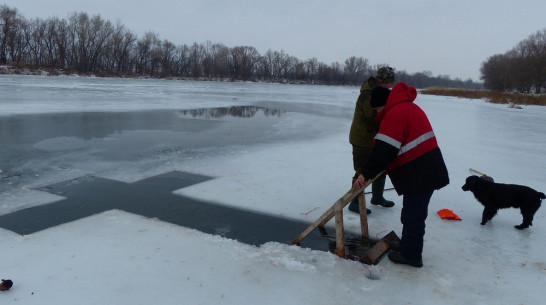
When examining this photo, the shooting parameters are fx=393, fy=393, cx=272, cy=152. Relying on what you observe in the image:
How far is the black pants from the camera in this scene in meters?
3.32

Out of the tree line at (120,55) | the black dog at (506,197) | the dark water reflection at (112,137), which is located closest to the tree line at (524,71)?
the tree line at (120,55)

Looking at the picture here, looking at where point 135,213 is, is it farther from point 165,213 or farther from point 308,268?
point 308,268

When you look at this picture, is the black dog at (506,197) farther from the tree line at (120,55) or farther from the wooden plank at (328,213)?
the tree line at (120,55)

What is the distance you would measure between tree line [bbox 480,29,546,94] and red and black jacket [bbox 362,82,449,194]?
70.1m

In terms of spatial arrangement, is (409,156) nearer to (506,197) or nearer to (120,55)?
(506,197)

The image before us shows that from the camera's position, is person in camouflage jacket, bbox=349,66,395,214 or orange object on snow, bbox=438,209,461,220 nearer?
person in camouflage jacket, bbox=349,66,395,214

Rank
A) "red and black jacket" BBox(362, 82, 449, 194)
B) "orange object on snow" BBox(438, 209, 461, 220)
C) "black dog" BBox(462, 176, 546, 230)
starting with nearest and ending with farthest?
"red and black jacket" BBox(362, 82, 449, 194) → "black dog" BBox(462, 176, 546, 230) → "orange object on snow" BBox(438, 209, 461, 220)

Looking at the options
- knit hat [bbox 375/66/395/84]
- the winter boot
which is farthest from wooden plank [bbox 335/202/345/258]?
the winter boot

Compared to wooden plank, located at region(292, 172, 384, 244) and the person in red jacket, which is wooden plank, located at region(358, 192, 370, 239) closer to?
wooden plank, located at region(292, 172, 384, 244)

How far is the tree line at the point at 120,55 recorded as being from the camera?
6856 centimetres

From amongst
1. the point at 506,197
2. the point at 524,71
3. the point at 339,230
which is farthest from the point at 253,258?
the point at 524,71

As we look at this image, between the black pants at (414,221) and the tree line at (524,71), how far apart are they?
70.0 m

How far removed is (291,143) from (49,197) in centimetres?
565

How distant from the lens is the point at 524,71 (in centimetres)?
6300
